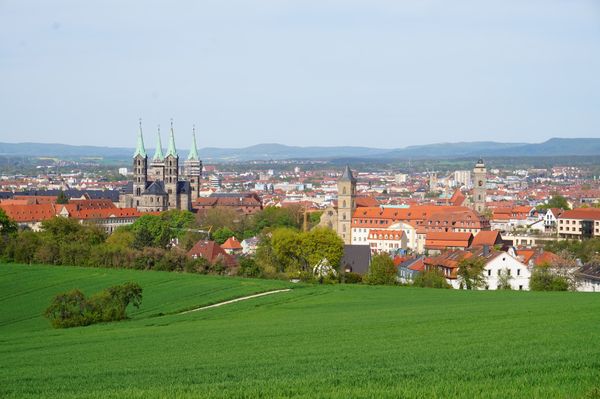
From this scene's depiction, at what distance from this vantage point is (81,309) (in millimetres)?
41781

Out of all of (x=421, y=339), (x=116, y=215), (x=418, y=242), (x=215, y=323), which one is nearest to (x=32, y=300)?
(x=215, y=323)

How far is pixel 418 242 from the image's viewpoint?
10738 centimetres

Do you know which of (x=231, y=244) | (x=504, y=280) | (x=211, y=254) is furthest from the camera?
(x=231, y=244)

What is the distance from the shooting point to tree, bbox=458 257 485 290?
61203mm

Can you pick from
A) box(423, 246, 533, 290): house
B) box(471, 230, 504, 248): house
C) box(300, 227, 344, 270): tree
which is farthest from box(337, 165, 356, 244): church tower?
box(423, 246, 533, 290): house

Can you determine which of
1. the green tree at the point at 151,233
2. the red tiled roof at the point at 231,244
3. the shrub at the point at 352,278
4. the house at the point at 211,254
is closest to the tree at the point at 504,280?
the shrub at the point at 352,278

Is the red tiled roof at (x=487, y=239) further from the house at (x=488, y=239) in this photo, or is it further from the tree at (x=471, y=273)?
the tree at (x=471, y=273)

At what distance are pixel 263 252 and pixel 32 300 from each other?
86.1 feet

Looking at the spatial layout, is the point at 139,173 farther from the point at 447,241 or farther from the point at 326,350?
the point at 326,350

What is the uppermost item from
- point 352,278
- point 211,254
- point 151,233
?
point 211,254

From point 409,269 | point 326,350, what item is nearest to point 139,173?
point 409,269

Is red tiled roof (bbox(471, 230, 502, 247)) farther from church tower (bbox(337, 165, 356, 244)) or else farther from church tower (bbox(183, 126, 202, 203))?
church tower (bbox(183, 126, 202, 203))

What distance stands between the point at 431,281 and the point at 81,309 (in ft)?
83.8

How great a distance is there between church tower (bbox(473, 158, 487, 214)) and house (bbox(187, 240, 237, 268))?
55496mm
